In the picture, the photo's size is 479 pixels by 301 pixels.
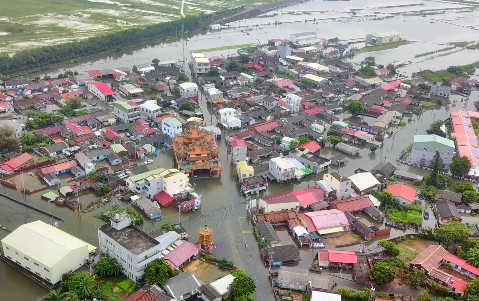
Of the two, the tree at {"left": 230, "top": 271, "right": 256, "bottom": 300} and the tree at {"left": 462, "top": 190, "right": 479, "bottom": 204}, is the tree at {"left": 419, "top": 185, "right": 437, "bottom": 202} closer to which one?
the tree at {"left": 462, "top": 190, "right": 479, "bottom": 204}

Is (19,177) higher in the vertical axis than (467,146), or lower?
lower

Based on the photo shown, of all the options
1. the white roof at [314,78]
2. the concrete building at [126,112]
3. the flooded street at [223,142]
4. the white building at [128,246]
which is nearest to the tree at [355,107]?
the flooded street at [223,142]

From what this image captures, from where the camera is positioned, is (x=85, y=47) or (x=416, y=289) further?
(x=85, y=47)

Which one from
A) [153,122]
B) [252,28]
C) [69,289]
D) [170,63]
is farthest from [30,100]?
[252,28]

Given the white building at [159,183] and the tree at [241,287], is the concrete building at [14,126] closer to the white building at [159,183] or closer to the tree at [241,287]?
the white building at [159,183]

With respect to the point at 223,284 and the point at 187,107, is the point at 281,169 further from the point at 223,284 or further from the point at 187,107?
the point at 187,107

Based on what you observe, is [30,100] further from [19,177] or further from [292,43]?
[292,43]
